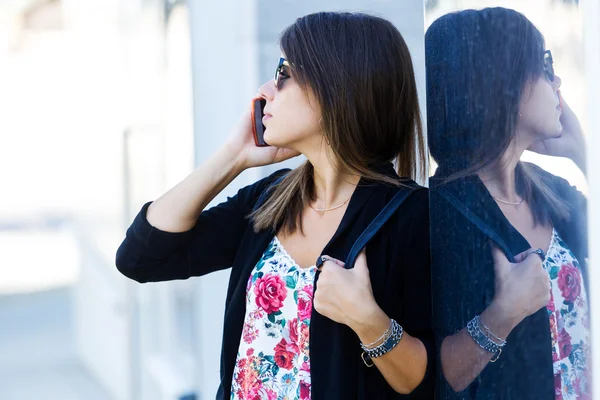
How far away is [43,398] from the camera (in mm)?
5512

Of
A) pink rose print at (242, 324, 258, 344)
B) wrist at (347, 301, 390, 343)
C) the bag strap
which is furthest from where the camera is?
pink rose print at (242, 324, 258, 344)

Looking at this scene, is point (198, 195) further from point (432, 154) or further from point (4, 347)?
point (4, 347)

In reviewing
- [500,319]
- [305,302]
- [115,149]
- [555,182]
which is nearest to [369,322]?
[305,302]

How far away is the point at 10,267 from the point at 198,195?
728 centimetres

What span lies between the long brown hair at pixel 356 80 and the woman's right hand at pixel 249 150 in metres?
0.24

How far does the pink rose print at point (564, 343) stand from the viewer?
0.96 meters

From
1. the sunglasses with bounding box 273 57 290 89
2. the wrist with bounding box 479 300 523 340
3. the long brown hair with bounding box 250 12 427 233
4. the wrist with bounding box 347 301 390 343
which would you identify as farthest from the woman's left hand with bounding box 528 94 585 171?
the sunglasses with bounding box 273 57 290 89

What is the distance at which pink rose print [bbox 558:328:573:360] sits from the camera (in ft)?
3.14

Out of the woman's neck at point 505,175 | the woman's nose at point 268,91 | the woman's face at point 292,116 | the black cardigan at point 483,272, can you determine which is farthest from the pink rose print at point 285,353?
the woman's neck at point 505,175

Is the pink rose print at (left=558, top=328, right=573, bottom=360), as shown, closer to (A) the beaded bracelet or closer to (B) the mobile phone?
(A) the beaded bracelet

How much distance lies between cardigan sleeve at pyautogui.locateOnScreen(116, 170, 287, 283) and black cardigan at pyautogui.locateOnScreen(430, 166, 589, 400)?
54 cm

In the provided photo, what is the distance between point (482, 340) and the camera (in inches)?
46.7

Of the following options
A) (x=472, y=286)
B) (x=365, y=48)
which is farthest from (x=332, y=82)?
(x=472, y=286)

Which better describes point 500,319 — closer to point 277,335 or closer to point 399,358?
point 399,358
